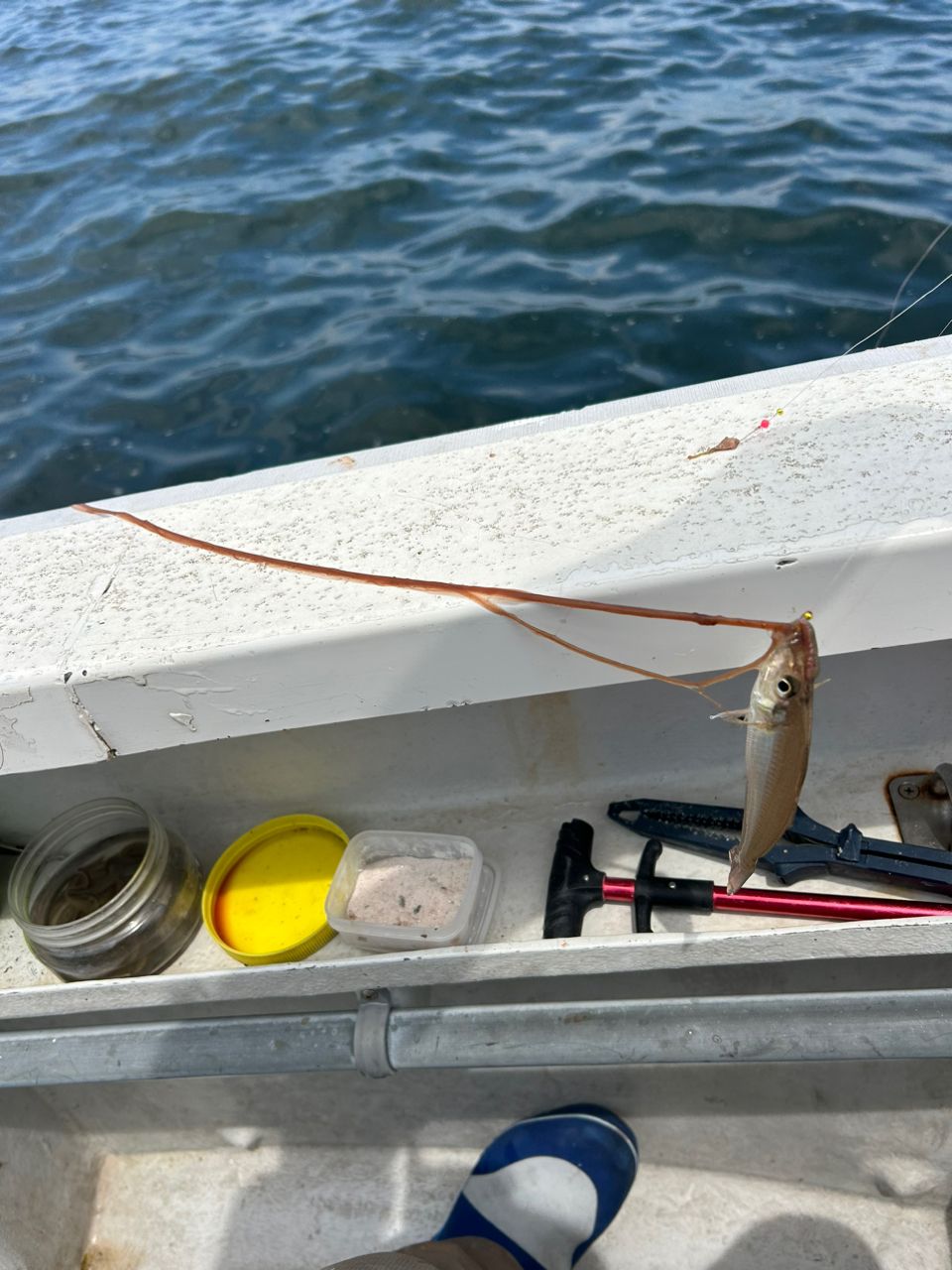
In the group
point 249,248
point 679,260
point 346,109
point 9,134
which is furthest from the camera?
point 9,134

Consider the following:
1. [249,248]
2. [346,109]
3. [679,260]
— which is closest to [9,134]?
[346,109]

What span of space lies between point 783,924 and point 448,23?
8.66 m

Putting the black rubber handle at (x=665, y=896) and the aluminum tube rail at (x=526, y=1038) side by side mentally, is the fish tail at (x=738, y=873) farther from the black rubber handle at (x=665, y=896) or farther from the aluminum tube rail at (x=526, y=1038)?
the black rubber handle at (x=665, y=896)

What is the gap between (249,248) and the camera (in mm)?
5629

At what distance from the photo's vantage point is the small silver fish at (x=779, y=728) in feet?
3.51

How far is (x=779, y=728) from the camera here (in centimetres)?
Answer: 110

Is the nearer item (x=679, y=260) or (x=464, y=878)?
(x=464, y=878)

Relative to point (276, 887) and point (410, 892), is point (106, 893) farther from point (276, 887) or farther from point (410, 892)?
point (410, 892)

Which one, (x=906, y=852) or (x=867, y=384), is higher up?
(x=867, y=384)

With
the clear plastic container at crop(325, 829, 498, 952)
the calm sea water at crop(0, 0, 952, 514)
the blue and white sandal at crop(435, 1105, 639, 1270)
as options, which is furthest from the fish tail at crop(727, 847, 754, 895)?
the calm sea water at crop(0, 0, 952, 514)

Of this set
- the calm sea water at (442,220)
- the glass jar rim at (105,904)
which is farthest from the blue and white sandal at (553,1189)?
the calm sea water at (442,220)

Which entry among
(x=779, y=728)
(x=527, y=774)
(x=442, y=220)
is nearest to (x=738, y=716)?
(x=779, y=728)

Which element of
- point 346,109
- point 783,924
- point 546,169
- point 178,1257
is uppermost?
point 346,109

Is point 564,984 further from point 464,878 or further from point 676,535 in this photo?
point 676,535
